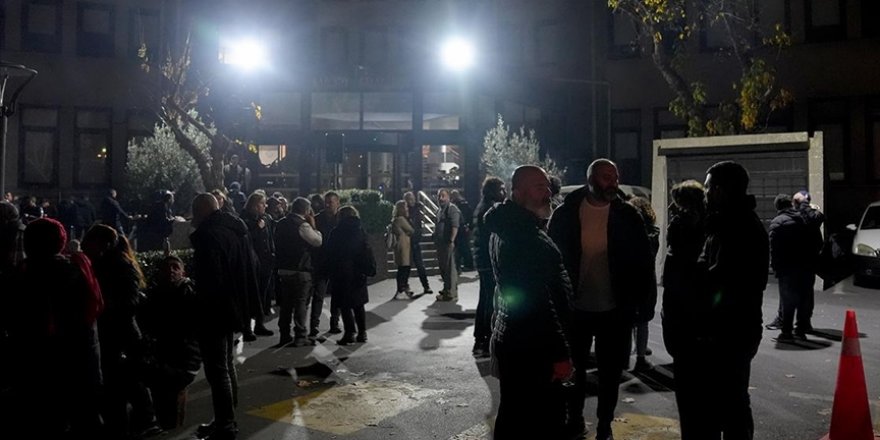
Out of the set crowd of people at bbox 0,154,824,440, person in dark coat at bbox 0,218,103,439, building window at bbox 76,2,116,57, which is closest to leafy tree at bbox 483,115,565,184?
building window at bbox 76,2,116,57

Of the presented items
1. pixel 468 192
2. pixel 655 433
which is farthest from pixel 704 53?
pixel 655 433

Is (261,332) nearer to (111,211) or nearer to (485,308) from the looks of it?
(485,308)

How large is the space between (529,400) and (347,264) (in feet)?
18.5

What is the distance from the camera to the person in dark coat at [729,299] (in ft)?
13.6

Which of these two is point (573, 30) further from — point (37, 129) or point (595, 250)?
point (595, 250)

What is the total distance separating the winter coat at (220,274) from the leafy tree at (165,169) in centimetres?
1882

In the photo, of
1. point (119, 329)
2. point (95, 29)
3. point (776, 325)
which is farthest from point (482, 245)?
point (95, 29)

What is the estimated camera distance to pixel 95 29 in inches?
1056

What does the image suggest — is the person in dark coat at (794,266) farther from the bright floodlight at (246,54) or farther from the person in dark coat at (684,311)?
the bright floodlight at (246,54)

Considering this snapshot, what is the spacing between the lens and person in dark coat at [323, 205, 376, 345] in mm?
9219

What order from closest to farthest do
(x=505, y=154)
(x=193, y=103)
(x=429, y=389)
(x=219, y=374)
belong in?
1. (x=219, y=374)
2. (x=429, y=389)
3. (x=193, y=103)
4. (x=505, y=154)

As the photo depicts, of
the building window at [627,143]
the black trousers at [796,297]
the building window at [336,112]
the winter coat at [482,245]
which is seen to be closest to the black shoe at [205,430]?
the winter coat at [482,245]

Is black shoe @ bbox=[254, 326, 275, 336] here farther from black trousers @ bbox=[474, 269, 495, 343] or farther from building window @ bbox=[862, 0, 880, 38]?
building window @ bbox=[862, 0, 880, 38]

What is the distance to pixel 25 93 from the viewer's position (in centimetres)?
2550
